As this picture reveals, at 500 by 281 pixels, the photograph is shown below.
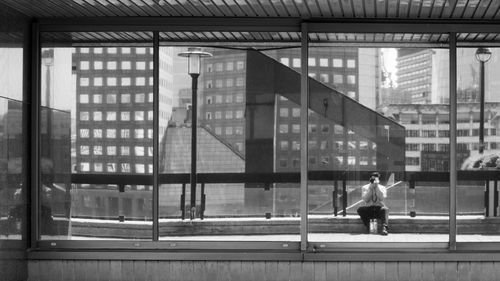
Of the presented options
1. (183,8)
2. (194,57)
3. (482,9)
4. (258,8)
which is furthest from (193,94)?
(482,9)

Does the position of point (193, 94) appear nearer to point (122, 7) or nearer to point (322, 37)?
point (122, 7)

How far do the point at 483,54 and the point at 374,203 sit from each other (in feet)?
7.26

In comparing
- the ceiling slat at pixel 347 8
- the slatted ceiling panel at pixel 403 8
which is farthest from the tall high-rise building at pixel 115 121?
the slatted ceiling panel at pixel 403 8

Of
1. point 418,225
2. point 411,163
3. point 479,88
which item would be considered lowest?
point 418,225

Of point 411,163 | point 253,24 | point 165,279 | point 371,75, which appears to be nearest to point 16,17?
point 253,24

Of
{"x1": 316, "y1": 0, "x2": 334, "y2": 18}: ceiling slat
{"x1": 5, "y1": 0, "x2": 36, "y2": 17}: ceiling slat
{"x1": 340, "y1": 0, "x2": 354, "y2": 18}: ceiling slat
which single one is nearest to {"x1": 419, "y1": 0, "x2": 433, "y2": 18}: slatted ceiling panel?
{"x1": 340, "y1": 0, "x2": 354, "y2": 18}: ceiling slat

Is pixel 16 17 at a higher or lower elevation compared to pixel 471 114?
higher

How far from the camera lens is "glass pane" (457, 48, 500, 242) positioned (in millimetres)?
10078

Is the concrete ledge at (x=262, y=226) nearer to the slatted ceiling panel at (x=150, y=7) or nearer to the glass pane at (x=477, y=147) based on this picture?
the glass pane at (x=477, y=147)

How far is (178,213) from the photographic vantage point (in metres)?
10.3

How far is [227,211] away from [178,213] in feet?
1.97

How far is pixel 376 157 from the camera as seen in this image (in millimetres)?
10148

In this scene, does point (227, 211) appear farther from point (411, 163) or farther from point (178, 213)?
point (411, 163)

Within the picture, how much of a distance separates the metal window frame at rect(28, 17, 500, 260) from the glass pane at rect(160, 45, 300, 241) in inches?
4.8
